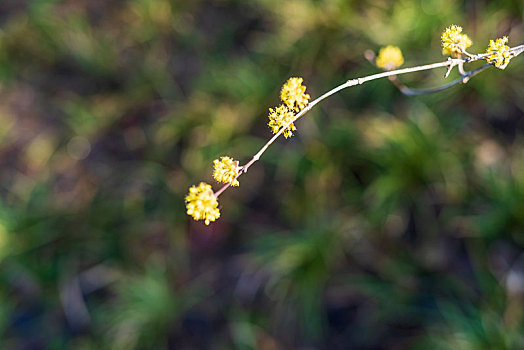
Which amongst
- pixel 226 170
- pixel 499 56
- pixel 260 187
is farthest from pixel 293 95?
pixel 260 187

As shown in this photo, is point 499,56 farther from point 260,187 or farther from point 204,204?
point 260,187

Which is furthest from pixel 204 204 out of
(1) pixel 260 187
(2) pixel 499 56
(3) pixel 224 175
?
(1) pixel 260 187

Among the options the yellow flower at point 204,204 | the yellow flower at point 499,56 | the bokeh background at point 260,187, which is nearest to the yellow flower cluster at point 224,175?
the yellow flower at point 204,204

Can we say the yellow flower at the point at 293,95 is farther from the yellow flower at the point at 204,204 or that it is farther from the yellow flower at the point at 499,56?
the yellow flower at the point at 499,56

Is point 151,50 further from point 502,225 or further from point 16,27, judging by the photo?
point 502,225

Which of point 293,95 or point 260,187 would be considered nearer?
point 293,95

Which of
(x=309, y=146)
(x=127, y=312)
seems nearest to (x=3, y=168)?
(x=127, y=312)

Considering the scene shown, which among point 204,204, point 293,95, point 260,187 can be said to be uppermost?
point 260,187

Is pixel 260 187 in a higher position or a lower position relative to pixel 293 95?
higher

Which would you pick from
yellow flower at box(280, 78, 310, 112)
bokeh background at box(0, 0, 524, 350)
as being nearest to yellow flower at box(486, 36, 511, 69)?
yellow flower at box(280, 78, 310, 112)

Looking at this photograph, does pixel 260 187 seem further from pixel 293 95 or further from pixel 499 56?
pixel 499 56
